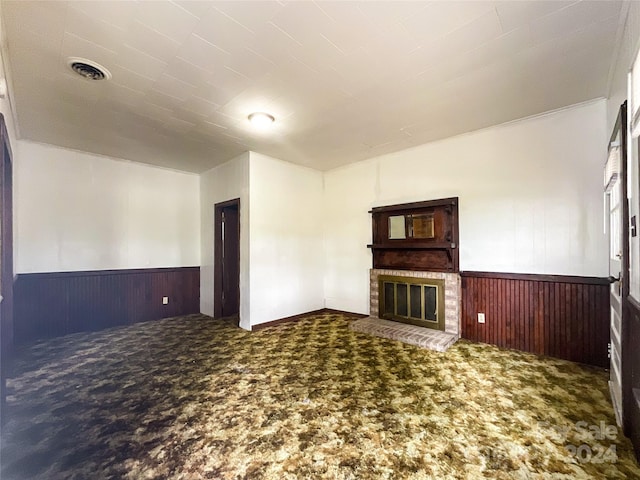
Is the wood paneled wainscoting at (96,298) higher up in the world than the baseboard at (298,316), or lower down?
higher up

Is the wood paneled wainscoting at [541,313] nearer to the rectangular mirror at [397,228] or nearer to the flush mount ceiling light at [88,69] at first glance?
the rectangular mirror at [397,228]

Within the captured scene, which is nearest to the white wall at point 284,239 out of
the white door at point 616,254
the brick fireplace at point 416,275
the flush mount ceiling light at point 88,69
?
the brick fireplace at point 416,275

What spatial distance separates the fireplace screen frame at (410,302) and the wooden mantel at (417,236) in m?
0.18

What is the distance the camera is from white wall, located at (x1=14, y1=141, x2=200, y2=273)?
152 inches

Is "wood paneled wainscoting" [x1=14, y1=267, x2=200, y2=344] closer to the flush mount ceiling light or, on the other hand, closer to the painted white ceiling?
the painted white ceiling

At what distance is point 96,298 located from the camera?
14.3ft

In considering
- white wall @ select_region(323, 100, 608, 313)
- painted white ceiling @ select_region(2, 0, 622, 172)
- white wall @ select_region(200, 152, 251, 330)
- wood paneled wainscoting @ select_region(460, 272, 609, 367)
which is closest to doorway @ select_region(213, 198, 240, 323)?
white wall @ select_region(200, 152, 251, 330)

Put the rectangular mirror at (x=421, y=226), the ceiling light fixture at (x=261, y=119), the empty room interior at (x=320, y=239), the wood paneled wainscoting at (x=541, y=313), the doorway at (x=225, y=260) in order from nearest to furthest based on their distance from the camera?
the empty room interior at (x=320, y=239), the wood paneled wainscoting at (x=541, y=313), the ceiling light fixture at (x=261, y=119), the rectangular mirror at (x=421, y=226), the doorway at (x=225, y=260)

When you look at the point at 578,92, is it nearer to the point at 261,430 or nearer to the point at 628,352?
the point at 628,352

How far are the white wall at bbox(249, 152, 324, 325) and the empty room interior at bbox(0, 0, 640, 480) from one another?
0.14 ft

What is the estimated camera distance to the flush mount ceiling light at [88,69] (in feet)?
7.14

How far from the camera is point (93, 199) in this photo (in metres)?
4.36

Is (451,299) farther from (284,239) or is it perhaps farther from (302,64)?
(302,64)

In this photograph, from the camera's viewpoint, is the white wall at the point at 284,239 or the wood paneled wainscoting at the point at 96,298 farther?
the white wall at the point at 284,239
